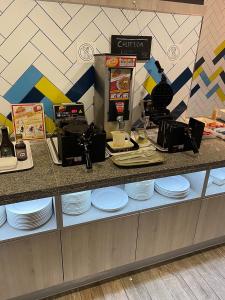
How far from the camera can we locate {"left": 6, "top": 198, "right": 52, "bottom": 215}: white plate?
1.13 m

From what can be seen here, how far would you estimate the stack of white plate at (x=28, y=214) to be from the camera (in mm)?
1124

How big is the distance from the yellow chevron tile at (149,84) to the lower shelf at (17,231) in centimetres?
112

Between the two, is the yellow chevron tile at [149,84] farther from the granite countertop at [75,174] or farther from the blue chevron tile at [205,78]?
the blue chevron tile at [205,78]

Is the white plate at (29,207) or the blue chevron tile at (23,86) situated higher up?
the blue chevron tile at (23,86)

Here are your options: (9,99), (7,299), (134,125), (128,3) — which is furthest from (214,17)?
(7,299)

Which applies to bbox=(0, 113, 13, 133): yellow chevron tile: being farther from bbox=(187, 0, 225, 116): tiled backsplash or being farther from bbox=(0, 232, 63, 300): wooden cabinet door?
bbox=(187, 0, 225, 116): tiled backsplash

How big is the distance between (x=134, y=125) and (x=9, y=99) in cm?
87

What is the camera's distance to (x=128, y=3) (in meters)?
1.50

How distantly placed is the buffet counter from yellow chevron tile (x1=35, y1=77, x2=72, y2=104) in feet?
0.98

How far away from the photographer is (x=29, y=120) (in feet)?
4.90

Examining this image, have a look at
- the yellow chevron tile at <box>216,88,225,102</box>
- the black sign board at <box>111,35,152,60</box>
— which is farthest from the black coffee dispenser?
the yellow chevron tile at <box>216,88,225,102</box>

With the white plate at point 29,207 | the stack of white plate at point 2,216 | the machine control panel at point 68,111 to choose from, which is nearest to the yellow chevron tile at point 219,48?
the machine control panel at point 68,111

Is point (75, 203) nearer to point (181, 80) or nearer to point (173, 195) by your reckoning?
point (173, 195)

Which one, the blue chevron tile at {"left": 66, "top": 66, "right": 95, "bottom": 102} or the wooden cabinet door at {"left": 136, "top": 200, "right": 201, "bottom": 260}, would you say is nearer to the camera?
the wooden cabinet door at {"left": 136, "top": 200, "right": 201, "bottom": 260}
